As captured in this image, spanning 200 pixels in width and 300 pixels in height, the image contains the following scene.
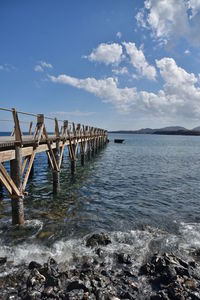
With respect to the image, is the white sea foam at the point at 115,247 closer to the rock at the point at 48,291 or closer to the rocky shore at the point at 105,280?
the rocky shore at the point at 105,280

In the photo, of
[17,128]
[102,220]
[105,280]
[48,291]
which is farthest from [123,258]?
[17,128]

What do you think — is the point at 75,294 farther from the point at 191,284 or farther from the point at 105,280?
the point at 191,284

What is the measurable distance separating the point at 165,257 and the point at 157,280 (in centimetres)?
93

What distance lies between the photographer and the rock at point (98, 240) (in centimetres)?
701

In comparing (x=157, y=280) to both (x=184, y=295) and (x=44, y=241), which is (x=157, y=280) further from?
(x=44, y=241)

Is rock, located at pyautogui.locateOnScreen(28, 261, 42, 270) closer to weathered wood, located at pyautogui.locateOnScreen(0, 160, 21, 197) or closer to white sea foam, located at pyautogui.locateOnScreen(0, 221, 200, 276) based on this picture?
white sea foam, located at pyautogui.locateOnScreen(0, 221, 200, 276)

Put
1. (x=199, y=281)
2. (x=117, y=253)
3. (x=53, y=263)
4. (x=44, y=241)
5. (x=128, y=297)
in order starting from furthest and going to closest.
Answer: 1. (x=44, y=241)
2. (x=117, y=253)
3. (x=53, y=263)
4. (x=199, y=281)
5. (x=128, y=297)

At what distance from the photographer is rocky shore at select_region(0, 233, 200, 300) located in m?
4.60

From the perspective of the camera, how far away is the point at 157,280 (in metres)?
5.21

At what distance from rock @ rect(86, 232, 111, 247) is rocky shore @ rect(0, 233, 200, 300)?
2.62 ft

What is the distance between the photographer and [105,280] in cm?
507

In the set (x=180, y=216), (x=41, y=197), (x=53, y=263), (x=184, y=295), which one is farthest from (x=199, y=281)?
(x=41, y=197)

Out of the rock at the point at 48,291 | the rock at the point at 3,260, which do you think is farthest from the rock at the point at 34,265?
the rock at the point at 48,291

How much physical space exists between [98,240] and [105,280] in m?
2.08
